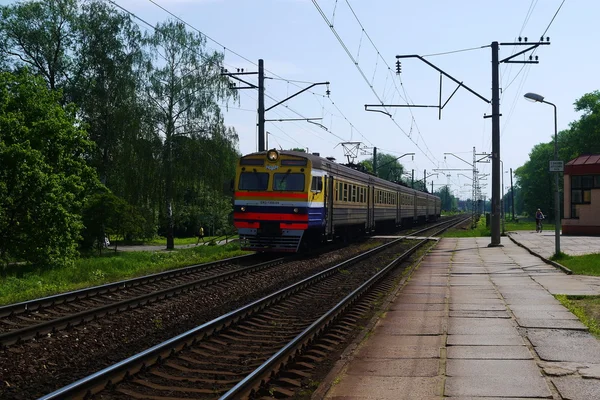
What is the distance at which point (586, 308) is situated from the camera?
10.7 m

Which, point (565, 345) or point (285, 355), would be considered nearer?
point (285, 355)

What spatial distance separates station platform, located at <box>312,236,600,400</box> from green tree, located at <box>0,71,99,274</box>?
45.9 feet

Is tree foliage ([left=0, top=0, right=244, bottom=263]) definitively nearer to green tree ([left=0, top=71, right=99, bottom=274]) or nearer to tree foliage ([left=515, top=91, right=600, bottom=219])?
green tree ([left=0, top=71, right=99, bottom=274])

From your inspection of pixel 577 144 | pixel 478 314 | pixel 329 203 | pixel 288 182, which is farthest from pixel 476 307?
pixel 577 144

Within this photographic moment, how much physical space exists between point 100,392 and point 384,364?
281cm

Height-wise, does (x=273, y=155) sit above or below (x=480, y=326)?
above

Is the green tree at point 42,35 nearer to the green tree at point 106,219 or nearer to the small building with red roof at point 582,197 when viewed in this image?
the green tree at point 106,219

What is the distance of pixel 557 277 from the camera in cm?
1562

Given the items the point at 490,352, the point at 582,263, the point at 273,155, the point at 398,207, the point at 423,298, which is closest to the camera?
the point at 490,352

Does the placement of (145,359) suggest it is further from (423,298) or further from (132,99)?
(132,99)

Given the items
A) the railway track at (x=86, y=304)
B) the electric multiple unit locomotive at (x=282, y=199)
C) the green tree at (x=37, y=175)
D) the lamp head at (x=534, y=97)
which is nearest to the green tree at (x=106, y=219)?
the green tree at (x=37, y=175)

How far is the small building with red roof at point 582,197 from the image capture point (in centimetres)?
3531

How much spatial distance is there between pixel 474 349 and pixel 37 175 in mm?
18345

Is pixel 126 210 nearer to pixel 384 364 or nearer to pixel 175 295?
pixel 175 295
